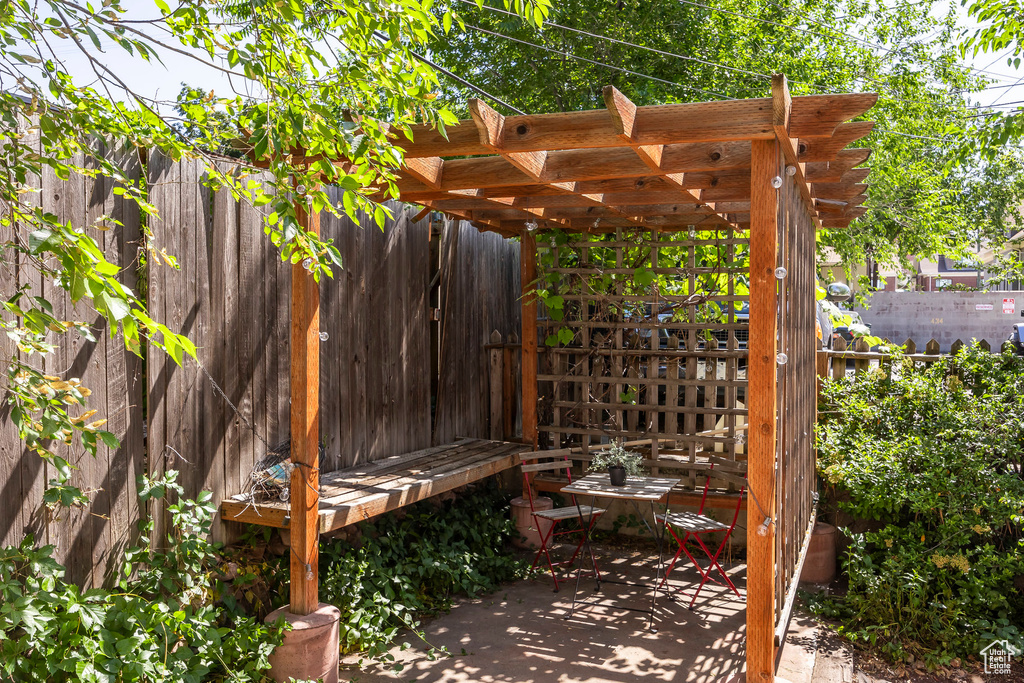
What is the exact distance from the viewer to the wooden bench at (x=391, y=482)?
12.6ft

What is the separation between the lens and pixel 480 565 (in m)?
5.07

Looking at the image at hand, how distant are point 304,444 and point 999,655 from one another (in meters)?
3.63

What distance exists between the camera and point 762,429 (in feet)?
10.1

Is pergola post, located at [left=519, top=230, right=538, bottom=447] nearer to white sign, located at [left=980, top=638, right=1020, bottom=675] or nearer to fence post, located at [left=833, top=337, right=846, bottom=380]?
fence post, located at [left=833, top=337, right=846, bottom=380]

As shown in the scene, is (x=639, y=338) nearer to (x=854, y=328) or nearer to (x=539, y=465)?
(x=539, y=465)

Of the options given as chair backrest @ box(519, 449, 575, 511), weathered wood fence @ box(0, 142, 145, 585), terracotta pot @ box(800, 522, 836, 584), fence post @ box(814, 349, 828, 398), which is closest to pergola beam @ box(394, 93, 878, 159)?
weathered wood fence @ box(0, 142, 145, 585)

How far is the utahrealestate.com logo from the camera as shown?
3824mm

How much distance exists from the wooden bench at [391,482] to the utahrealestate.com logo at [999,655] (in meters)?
2.98

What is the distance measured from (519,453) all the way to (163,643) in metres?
2.91

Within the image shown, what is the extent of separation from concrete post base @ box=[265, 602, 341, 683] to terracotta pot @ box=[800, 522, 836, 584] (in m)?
3.11

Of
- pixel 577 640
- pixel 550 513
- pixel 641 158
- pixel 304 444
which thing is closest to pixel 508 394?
Result: pixel 550 513

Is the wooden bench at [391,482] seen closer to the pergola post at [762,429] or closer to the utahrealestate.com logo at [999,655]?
the pergola post at [762,429]

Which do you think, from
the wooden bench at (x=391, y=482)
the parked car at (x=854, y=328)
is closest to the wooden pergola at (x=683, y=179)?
the wooden bench at (x=391, y=482)

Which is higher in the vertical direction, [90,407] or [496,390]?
[90,407]
